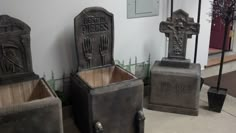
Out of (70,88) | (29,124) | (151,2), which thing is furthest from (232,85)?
(29,124)

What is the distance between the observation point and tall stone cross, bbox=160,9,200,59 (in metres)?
2.62

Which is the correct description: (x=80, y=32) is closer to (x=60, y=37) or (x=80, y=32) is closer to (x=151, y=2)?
(x=60, y=37)

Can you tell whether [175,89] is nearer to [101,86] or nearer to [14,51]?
[101,86]

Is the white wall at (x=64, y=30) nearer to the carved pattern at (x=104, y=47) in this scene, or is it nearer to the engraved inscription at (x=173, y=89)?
the carved pattern at (x=104, y=47)

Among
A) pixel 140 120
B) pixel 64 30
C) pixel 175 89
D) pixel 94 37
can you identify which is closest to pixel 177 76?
pixel 175 89

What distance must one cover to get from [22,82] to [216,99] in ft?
5.83

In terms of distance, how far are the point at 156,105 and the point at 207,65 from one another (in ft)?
3.58

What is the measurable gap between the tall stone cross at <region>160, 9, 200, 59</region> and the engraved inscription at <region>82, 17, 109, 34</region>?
59cm

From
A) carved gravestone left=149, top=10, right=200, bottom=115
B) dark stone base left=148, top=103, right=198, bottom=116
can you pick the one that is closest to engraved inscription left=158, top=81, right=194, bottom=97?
carved gravestone left=149, top=10, right=200, bottom=115

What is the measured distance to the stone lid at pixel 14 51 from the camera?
6.76 feet

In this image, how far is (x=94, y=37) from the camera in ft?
7.92

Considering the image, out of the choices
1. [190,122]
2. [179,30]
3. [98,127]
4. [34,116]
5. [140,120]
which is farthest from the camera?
[179,30]

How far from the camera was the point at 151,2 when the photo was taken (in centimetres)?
282

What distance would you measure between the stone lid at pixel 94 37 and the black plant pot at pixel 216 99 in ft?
3.34
